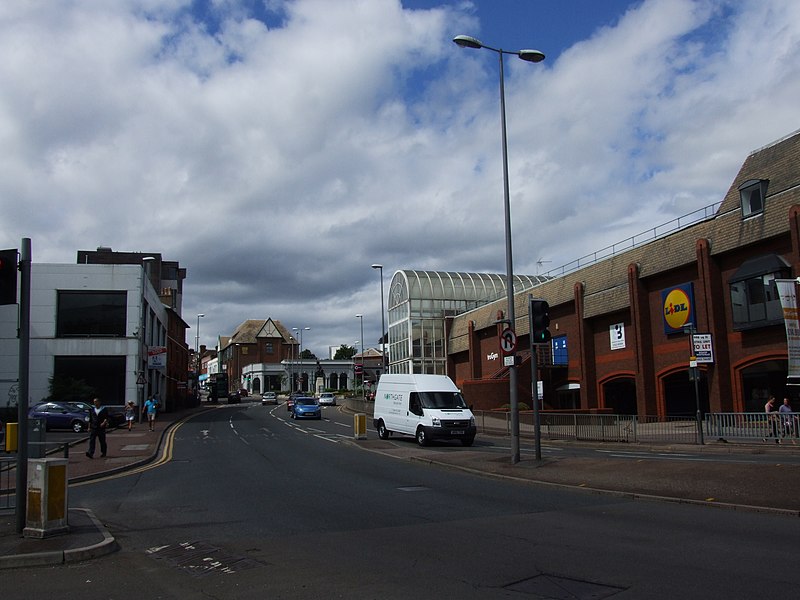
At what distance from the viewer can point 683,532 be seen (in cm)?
914

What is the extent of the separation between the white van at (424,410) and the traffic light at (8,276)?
17.1m

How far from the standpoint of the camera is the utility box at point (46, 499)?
28.9 feet

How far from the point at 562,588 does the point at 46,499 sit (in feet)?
21.0

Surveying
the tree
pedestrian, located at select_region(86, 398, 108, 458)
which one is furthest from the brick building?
the tree

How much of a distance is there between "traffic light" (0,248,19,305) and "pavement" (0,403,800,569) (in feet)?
9.91

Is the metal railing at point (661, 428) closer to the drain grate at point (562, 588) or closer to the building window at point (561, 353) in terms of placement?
the building window at point (561, 353)

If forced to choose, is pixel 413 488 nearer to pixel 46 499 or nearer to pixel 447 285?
pixel 46 499

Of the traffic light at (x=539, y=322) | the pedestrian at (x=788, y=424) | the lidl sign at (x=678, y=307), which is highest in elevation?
the lidl sign at (x=678, y=307)

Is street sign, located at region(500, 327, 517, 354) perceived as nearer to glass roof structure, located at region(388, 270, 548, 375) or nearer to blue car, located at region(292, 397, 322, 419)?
blue car, located at region(292, 397, 322, 419)

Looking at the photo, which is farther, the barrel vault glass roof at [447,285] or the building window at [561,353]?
the barrel vault glass roof at [447,285]

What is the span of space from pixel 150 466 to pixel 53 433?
55.9 feet

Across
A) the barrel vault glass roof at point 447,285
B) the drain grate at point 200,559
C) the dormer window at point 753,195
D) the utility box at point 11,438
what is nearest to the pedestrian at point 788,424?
the dormer window at point 753,195

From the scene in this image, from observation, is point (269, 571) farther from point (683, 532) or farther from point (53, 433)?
point (53, 433)

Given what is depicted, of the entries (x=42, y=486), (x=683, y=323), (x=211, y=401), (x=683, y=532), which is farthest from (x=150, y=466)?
(x=211, y=401)
